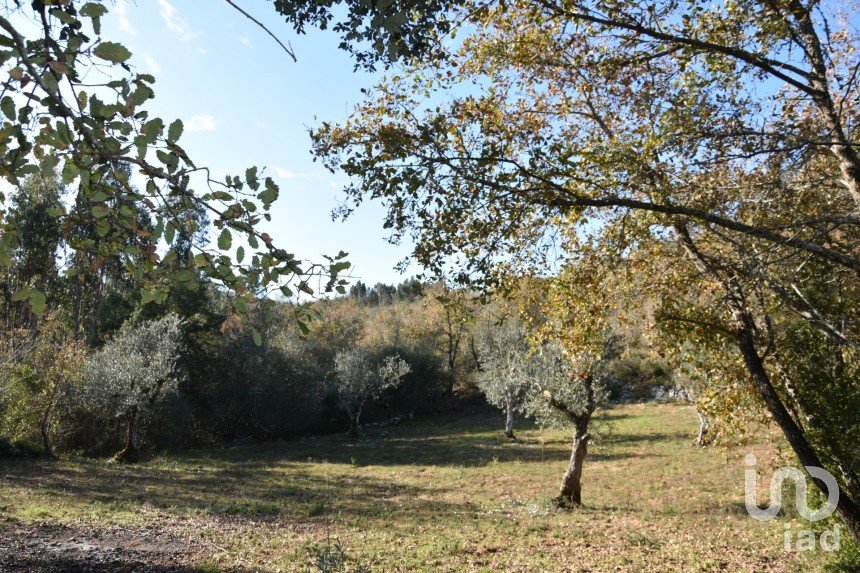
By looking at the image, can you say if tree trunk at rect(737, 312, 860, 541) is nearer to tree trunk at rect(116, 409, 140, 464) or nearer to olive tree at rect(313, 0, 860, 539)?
olive tree at rect(313, 0, 860, 539)

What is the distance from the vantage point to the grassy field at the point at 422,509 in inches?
336

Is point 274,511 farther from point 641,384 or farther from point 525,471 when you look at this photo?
point 641,384

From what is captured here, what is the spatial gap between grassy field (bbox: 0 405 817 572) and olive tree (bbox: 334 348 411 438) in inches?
340

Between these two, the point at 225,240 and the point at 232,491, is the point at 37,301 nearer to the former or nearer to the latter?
the point at 225,240

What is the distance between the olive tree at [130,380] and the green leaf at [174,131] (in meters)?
23.6

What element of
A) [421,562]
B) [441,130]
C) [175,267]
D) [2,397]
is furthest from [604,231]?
[2,397]

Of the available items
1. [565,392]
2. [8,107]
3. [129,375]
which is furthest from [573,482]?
[129,375]

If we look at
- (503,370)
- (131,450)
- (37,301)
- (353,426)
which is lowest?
(353,426)

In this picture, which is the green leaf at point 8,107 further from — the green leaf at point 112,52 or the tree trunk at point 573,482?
the tree trunk at point 573,482

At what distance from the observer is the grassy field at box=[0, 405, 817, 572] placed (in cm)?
855

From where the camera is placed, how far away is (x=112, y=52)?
1.62 meters

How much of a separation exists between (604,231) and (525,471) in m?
15.6

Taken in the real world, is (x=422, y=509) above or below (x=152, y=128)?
below

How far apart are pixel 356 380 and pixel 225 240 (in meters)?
33.4
